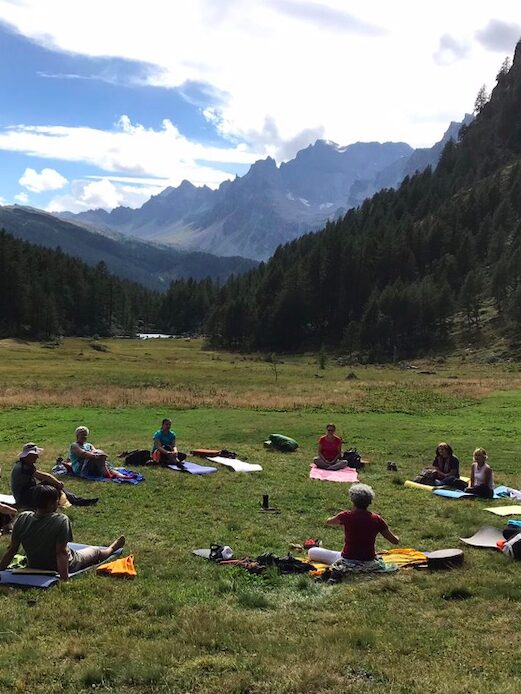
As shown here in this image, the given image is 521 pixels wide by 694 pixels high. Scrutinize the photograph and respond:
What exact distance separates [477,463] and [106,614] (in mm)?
14283

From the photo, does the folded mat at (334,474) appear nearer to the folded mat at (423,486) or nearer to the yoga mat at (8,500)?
the folded mat at (423,486)

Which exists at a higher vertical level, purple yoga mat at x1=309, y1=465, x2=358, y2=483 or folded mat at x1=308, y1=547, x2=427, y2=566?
folded mat at x1=308, y1=547, x2=427, y2=566

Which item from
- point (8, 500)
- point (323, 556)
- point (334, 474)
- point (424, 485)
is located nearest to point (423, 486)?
point (424, 485)

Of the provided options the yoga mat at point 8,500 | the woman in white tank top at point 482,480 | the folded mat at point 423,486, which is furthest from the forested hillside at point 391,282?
the yoga mat at point 8,500

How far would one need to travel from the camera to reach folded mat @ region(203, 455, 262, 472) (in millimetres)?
22764

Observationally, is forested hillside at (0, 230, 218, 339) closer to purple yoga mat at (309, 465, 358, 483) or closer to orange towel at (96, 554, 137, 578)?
purple yoga mat at (309, 465, 358, 483)

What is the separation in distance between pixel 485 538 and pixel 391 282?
13266 cm

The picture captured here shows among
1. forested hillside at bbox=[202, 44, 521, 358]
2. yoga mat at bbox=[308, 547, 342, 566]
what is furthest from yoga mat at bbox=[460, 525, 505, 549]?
forested hillside at bbox=[202, 44, 521, 358]

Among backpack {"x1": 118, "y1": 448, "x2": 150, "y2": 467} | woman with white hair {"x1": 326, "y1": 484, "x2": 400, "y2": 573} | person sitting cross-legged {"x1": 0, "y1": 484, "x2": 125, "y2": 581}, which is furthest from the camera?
backpack {"x1": 118, "y1": 448, "x2": 150, "y2": 467}

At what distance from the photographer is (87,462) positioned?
2059cm

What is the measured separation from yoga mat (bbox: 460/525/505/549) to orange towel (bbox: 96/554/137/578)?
754cm

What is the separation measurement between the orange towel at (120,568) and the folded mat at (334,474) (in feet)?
37.0

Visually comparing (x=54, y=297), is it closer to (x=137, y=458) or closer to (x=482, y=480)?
(x=137, y=458)

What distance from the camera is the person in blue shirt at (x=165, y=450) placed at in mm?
23078
